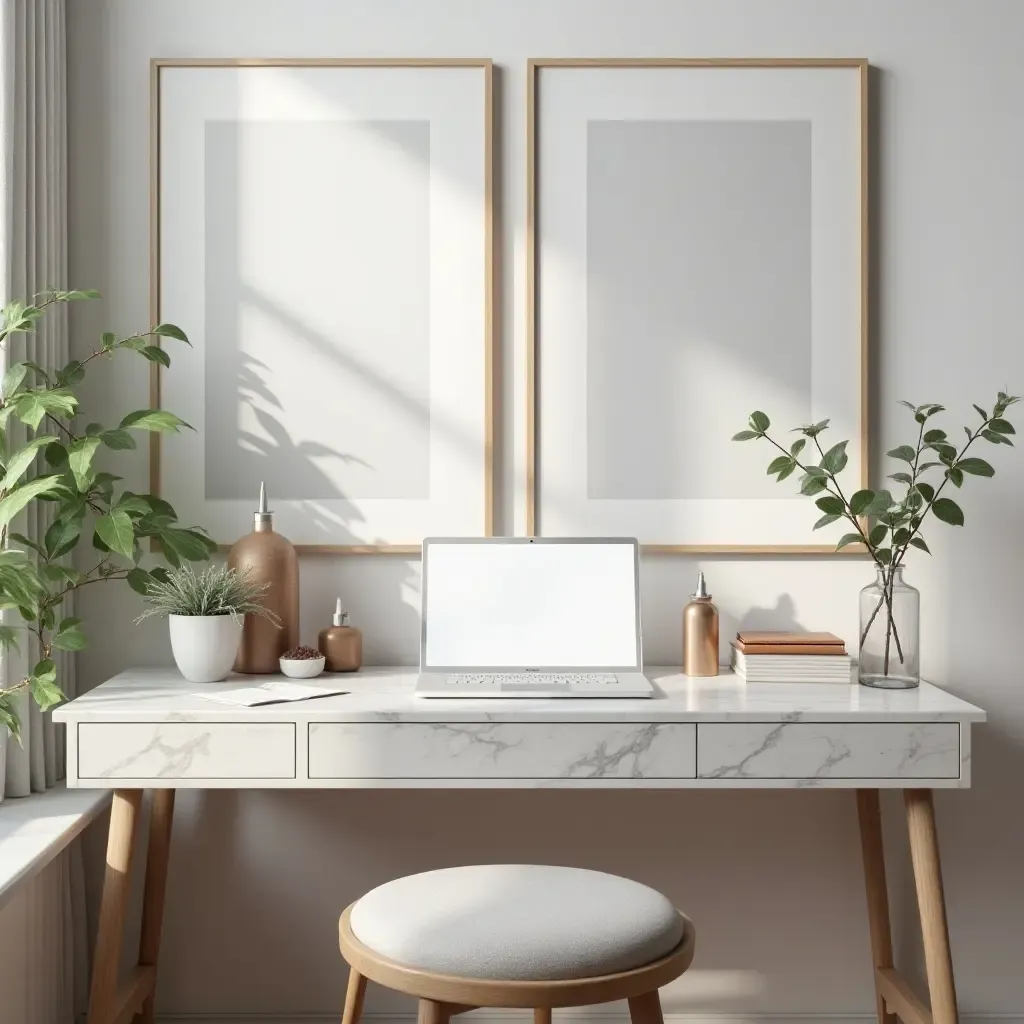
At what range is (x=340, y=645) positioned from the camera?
6.89ft

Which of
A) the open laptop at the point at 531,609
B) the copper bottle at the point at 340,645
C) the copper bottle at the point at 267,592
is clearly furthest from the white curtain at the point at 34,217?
the open laptop at the point at 531,609

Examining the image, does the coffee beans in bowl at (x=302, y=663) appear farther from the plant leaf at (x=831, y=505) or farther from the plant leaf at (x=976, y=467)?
the plant leaf at (x=976, y=467)

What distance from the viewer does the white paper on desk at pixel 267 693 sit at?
71.9 inches

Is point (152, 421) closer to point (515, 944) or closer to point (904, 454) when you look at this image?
point (515, 944)

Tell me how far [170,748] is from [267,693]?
0.62 ft

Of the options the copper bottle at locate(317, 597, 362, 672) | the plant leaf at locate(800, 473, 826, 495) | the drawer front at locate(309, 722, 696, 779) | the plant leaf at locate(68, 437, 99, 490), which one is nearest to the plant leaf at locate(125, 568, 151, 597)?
the plant leaf at locate(68, 437, 99, 490)

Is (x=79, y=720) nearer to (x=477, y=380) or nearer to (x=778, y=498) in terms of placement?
(x=477, y=380)

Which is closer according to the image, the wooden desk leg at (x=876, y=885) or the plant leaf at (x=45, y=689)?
the plant leaf at (x=45, y=689)

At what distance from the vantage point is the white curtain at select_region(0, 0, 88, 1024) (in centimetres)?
192

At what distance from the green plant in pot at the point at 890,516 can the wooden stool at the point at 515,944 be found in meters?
0.76

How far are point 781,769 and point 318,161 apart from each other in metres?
1.51

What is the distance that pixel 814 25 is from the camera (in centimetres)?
221

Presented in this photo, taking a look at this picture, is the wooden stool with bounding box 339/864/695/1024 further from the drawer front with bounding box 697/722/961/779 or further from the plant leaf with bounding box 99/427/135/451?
the plant leaf with bounding box 99/427/135/451

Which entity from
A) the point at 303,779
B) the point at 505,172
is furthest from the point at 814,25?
the point at 303,779
